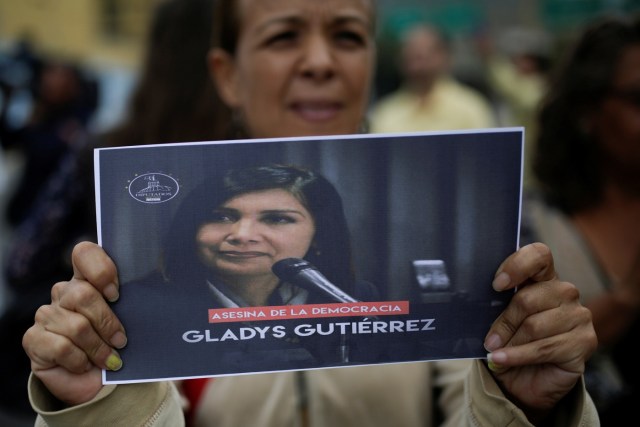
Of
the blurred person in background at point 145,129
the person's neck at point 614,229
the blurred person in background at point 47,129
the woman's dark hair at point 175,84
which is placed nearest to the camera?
the person's neck at point 614,229

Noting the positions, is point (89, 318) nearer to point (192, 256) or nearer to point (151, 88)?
point (192, 256)

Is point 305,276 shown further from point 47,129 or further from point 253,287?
point 47,129

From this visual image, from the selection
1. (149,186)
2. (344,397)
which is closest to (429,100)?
(344,397)

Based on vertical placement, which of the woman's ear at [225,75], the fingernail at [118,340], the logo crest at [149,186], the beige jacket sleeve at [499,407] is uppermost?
the woman's ear at [225,75]

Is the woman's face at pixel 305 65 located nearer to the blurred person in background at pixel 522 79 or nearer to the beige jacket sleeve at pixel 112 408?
the beige jacket sleeve at pixel 112 408

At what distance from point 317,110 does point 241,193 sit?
46 cm

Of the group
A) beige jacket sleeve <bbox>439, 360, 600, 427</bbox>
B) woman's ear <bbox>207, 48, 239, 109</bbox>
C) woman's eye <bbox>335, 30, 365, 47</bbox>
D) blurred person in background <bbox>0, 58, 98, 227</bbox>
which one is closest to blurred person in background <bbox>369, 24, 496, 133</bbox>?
blurred person in background <bbox>0, 58, 98, 227</bbox>

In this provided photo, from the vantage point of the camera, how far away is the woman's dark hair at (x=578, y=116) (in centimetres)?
270

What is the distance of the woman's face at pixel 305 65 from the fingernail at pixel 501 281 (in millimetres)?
559

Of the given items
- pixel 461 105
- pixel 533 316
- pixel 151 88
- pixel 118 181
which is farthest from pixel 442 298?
pixel 461 105

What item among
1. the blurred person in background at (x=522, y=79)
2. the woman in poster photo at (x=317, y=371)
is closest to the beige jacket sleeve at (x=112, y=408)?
the woman in poster photo at (x=317, y=371)

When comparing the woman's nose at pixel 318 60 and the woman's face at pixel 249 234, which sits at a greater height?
the woman's nose at pixel 318 60

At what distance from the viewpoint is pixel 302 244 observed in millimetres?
1362

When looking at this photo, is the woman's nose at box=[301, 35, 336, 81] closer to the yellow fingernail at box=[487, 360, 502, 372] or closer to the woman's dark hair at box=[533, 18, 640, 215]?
the yellow fingernail at box=[487, 360, 502, 372]
